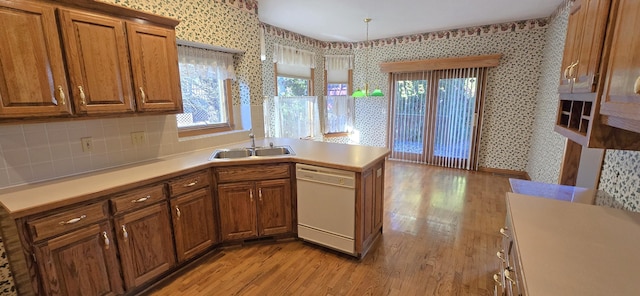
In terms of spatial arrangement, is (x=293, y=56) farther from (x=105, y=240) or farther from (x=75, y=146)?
(x=105, y=240)

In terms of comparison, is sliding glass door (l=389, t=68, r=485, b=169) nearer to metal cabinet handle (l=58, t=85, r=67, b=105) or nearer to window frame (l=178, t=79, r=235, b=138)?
window frame (l=178, t=79, r=235, b=138)

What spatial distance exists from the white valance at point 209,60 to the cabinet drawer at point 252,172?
4.42 ft

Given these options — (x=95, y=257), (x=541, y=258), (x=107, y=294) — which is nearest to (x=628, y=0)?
(x=541, y=258)

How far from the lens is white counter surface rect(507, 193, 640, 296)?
Answer: 2.68 feet

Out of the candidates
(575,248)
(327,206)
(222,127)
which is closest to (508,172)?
(327,206)

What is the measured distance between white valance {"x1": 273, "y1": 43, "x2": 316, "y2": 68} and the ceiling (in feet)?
1.12

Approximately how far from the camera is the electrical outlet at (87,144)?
6.79ft

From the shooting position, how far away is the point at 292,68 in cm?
509

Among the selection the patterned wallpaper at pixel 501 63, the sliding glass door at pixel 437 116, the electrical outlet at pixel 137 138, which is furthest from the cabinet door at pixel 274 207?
the sliding glass door at pixel 437 116

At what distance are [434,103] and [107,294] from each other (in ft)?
17.9

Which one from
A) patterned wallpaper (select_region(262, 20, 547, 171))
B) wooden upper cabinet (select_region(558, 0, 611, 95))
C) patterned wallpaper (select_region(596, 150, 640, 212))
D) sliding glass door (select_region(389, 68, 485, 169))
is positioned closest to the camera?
wooden upper cabinet (select_region(558, 0, 611, 95))

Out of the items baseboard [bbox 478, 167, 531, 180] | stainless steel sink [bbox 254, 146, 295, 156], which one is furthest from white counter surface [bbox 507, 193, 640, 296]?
baseboard [bbox 478, 167, 531, 180]

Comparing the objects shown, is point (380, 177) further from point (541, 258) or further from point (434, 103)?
point (434, 103)

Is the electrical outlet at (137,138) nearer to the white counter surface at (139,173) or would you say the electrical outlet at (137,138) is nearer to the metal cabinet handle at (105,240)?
the white counter surface at (139,173)
